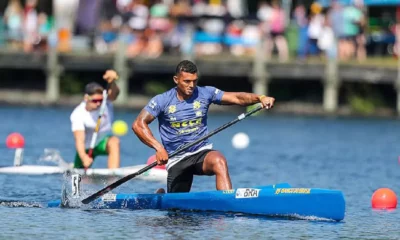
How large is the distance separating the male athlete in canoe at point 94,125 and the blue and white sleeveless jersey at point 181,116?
11.2 ft

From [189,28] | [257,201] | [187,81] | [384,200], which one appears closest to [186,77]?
[187,81]

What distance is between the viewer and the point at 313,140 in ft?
91.1

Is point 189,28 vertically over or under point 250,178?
over

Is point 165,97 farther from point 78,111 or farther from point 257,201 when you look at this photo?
point 78,111

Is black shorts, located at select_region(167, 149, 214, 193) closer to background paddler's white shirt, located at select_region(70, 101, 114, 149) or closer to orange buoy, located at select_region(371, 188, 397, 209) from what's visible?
orange buoy, located at select_region(371, 188, 397, 209)

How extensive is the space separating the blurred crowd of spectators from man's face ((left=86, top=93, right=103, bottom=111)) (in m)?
15.2

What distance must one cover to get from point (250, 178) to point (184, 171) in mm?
4939

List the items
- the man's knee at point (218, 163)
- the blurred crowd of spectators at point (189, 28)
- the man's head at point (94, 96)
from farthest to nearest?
1. the blurred crowd of spectators at point (189, 28)
2. the man's head at point (94, 96)
3. the man's knee at point (218, 163)

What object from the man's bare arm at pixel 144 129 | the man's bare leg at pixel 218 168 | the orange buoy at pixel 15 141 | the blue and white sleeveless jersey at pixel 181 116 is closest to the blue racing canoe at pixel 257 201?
the man's bare leg at pixel 218 168

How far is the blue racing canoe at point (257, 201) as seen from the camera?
13633 mm

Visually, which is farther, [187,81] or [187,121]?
[187,121]

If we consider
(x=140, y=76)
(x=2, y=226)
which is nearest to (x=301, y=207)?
(x=2, y=226)

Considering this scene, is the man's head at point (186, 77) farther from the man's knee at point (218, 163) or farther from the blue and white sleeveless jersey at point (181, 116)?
the man's knee at point (218, 163)

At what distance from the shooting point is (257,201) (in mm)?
13992
